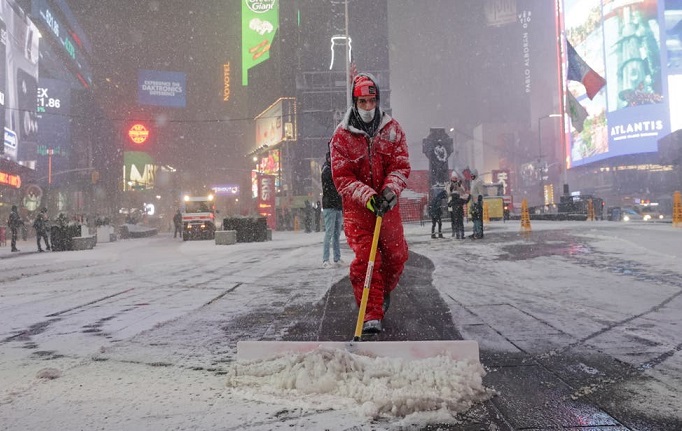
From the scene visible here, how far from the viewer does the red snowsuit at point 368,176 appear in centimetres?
350

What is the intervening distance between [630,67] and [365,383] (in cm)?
6461

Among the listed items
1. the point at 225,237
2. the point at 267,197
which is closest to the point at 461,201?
the point at 225,237

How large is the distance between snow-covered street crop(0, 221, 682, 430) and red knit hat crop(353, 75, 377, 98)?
6.11 feet

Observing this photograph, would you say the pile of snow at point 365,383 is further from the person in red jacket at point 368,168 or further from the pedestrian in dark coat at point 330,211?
the pedestrian in dark coat at point 330,211

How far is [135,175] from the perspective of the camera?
7875cm

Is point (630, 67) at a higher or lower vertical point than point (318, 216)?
higher

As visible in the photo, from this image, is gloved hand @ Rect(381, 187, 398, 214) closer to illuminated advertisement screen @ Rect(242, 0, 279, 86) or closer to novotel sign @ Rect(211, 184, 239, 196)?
illuminated advertisement screen @ Rect(242, 0, 279, 86)

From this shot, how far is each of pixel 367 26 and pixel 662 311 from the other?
72.9 meters

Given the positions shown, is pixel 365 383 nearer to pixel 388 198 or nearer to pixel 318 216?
pixel 388 198

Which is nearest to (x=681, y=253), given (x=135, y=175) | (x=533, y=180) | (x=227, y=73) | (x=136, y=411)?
(x=136, y=411)

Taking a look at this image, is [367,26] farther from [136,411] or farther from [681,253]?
[136,411]

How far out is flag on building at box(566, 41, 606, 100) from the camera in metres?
26.8

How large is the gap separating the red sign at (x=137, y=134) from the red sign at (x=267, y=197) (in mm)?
38775

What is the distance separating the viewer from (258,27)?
85.8 metres
